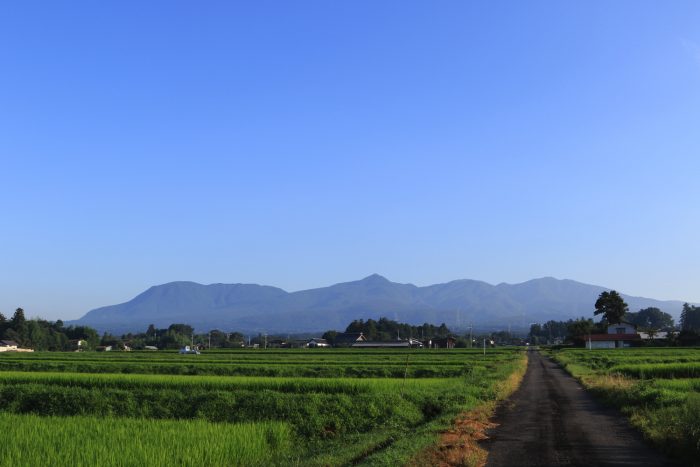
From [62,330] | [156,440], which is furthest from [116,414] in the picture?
[62,330]

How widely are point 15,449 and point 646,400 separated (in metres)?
17.9

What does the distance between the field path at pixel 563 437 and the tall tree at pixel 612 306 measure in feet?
337

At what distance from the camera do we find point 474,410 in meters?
19.5

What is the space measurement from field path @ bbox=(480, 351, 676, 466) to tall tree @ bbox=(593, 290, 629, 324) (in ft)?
337

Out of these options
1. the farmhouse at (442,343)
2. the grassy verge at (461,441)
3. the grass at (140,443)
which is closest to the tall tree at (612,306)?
the farmhouse at (442,343)

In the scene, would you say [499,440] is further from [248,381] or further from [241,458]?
[248,381]

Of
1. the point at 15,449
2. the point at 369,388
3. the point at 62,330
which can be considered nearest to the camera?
the point at 15,449

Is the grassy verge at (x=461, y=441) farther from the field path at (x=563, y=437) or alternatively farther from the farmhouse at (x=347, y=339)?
the farmhouse at (x=347, y=339)

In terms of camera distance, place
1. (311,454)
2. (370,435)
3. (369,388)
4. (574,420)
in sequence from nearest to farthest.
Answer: (311,454) < (370,435) < (574,420) < (369,388)

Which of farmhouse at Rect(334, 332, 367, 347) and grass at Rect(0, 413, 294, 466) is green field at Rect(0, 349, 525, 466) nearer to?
grass at Rect(0, 413, 294, 466)

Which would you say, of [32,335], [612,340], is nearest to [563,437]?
[612,340]

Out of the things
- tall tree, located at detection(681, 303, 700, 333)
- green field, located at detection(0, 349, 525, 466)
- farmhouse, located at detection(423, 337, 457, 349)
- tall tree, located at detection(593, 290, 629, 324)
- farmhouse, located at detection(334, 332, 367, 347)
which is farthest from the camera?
tall tree, located at detection(681, 303, 700, 333)

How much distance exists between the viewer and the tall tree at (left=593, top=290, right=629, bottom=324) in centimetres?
11725

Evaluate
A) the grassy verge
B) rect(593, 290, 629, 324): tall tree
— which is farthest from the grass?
rect(593, 290, 629, 324): tall tree
